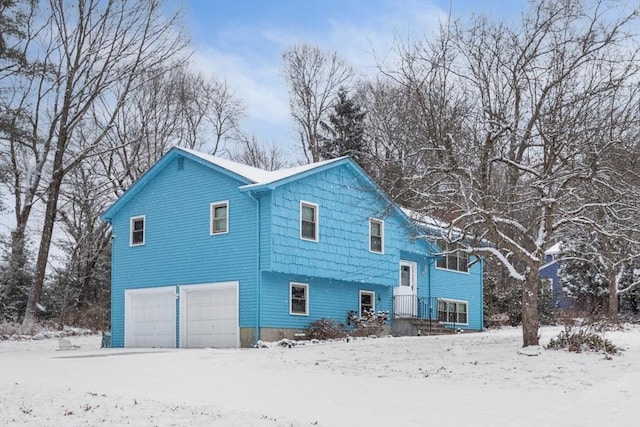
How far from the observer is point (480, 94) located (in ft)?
57.0

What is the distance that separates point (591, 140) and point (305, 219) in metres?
11.6

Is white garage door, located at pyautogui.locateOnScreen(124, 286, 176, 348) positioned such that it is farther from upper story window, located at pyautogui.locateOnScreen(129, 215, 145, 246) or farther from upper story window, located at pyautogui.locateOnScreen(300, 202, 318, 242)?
upper story window, located at pyautogui.locateOnScreen(300, 202, 318, 242)

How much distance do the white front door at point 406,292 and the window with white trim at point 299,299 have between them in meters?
5.08

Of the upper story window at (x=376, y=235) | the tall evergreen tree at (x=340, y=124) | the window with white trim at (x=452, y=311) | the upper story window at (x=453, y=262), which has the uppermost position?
the tall evergreen tree at (x=340, y=124)

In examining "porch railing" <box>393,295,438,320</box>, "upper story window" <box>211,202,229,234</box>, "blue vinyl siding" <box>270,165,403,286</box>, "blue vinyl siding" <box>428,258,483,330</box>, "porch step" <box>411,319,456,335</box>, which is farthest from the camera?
"blue vinyl siding" <box>428,258,483,330</box>

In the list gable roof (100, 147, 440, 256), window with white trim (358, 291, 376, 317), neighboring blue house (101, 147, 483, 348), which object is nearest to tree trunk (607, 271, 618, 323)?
gable roof (100, 147, 440, 256)

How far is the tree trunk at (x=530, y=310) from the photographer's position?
1706 cm

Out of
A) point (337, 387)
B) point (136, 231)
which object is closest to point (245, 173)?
point (136, 231)

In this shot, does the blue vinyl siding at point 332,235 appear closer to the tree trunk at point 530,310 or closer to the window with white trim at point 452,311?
the window with white trim at point 452,311

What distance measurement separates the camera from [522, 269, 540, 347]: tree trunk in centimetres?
1706

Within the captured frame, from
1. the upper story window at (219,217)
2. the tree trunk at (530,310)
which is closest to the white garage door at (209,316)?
the upper story window at (219,217)

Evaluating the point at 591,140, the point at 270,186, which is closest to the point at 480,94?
the point at 591,140

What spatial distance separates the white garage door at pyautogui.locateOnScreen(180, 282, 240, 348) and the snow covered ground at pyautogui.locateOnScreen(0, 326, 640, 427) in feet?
15.0

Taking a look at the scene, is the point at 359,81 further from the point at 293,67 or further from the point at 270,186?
the point at 270,186
